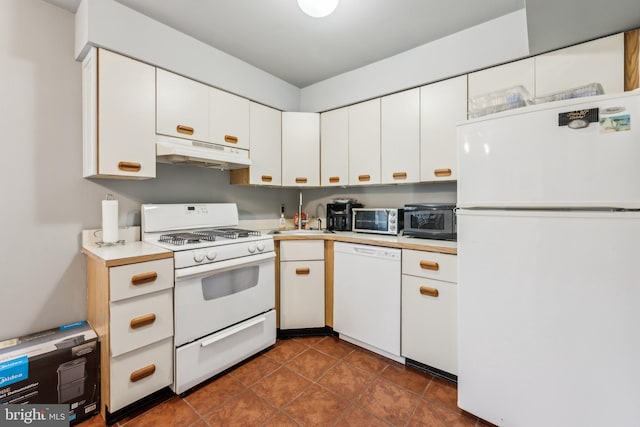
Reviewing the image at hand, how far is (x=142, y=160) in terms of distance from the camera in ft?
5.78

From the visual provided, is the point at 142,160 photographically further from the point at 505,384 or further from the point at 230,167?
the point at 505,384

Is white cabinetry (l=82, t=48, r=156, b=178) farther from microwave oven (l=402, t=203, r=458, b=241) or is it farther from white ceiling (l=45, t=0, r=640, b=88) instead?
microwave oven (l=402, t=203, r=458, b=241)

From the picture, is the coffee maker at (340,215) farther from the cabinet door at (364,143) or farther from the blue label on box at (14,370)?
the blue label on box at (14,370)

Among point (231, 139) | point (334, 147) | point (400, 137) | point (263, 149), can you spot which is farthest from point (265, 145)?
point (400, 137)

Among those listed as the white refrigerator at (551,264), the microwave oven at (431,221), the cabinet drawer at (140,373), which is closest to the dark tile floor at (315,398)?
the cabinet drawer at (140,373)

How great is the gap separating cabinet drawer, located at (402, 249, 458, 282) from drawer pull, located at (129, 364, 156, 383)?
5.38 ft

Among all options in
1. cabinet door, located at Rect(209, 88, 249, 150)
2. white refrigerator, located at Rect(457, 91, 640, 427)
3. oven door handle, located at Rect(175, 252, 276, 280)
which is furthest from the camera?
cabinet door, located at Rect(209, 88, 249, 150)

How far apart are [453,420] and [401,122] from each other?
2005 millimetres

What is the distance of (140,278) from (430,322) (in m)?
1.76

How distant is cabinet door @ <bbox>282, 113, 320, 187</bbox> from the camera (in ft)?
8.74

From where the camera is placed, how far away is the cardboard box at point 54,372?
Answer: 127cm

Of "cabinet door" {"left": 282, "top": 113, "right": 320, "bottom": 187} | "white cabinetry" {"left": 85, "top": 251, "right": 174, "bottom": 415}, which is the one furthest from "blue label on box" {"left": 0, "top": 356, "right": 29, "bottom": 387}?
"cabinet door" {"left": 282, "top": 113, "right": 320, "bottom": 187}

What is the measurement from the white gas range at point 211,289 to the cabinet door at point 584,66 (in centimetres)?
211

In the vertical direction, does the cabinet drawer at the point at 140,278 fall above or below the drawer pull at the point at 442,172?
below
